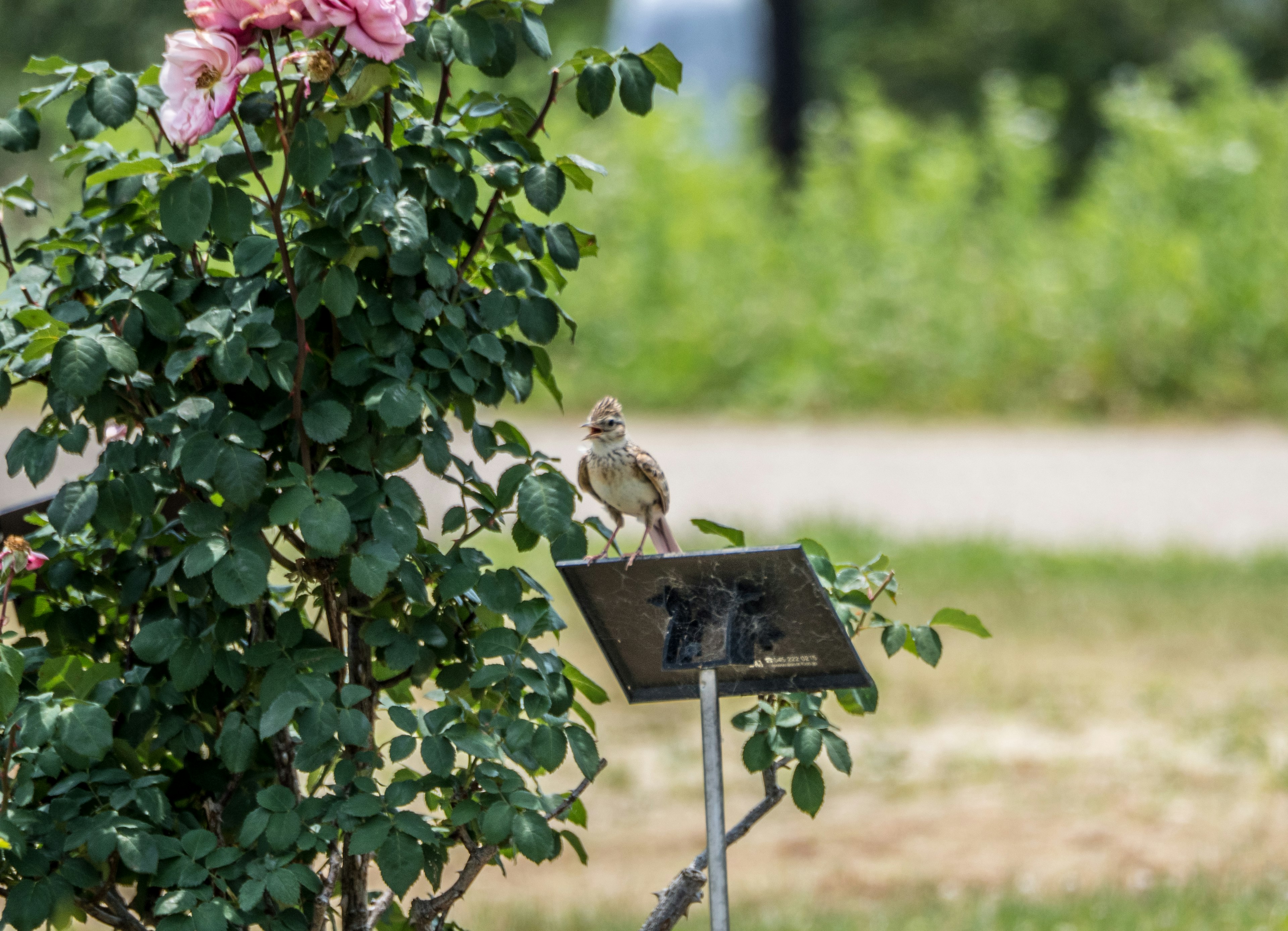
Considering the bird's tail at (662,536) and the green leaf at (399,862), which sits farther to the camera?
the bird's tail at (662,536)

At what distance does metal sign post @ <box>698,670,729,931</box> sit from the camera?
2123 mm

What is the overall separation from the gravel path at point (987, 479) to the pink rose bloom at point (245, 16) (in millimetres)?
5514

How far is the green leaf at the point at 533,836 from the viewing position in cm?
196

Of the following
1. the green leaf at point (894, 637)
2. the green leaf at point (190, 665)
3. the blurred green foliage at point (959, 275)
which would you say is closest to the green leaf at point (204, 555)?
the green leaf at point (190, 665)

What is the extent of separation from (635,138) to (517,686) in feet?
36.6

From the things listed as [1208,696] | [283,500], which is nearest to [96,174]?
[283,500]

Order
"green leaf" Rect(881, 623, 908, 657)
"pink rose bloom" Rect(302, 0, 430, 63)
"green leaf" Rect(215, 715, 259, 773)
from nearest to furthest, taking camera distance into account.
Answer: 1. "pink rose bloom" Rect(302, 0, 430, 63)
2. "green leaf" Rect(215, 715, 259, 773)
3. "green leaf" Rect(881, 623, 908, 657)

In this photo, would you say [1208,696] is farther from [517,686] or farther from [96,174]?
[96,174]

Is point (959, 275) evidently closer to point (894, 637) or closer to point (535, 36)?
point (894, 637)

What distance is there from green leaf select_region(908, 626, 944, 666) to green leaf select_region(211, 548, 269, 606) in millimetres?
896

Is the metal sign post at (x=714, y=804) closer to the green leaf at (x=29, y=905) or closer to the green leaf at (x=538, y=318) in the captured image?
the green leaf at (x=538, y=318)

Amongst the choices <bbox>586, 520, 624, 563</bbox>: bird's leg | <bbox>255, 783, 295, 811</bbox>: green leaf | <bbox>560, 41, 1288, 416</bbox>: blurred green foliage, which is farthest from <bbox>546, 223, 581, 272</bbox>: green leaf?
<bbox>560, 41, 1288, 416</bbox>: blurred green foliage

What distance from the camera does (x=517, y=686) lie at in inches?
82.0

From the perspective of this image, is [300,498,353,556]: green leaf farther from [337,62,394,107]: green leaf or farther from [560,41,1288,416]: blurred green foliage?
[560,41,1288,416]: blurred green foliage
